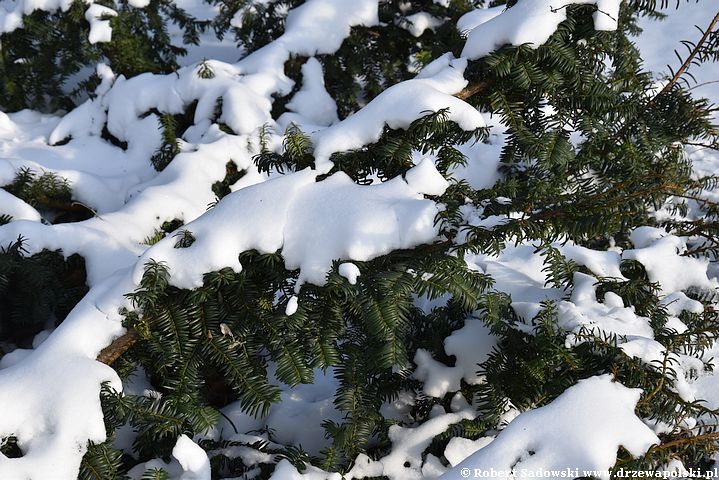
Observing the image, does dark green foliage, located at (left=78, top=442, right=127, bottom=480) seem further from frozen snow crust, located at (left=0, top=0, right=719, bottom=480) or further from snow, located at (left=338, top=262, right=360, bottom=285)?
snow, located at (left=338, top=262, right=360, bottom=285)

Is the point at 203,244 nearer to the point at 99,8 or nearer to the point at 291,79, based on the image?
the point at 291,79

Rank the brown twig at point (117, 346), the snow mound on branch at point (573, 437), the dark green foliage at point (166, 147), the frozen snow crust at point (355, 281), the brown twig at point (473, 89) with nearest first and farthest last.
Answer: the snow mound on branch at point (573, 437) < the frozen snow crust at point (355, 281) < the brown twig at point (117, 346) < the brown twig at point (473, 89) < the dark green foliage at point (166, 147)

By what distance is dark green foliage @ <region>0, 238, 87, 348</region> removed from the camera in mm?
2320

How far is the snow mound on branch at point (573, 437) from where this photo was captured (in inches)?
54.4

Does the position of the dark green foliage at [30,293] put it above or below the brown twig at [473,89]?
below

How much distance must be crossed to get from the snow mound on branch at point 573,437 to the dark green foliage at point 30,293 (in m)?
1.85

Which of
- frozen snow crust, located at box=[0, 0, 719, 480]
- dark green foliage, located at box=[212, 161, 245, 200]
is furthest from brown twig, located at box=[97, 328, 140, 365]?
dark green foliage, located at box=[212, 161, 245, 200]

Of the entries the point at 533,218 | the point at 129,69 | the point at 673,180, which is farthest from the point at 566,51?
the point at 129,69

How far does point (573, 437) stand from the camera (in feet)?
4.63

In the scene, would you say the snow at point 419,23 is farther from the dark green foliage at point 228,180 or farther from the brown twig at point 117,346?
the brown twig at point 117,346

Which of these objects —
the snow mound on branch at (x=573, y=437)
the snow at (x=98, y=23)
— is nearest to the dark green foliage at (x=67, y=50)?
the snow at (x=98, y=23)

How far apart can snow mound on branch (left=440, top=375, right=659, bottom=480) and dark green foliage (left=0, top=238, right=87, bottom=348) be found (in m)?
1.85

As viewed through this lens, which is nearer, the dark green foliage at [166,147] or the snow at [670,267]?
the snow at [670,267]

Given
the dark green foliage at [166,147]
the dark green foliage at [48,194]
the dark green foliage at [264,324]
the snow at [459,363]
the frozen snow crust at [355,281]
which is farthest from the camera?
the dark green foliage at [166,147]
